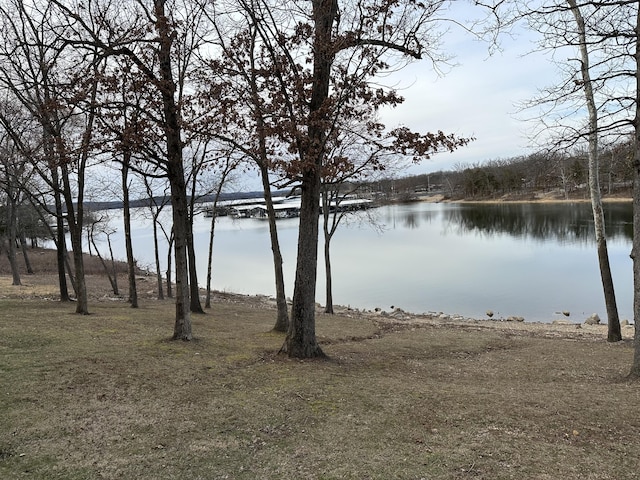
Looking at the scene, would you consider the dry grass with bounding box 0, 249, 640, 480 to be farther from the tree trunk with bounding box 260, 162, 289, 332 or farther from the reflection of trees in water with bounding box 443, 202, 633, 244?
the reflection of trees in water with bounding box 443, 202, 633, 244

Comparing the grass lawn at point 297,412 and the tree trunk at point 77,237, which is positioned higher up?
the tree trunk at point 77,237

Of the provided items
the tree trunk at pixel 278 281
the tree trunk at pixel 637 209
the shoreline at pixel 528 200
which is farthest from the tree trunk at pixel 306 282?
the shoreline at pixel 528 200

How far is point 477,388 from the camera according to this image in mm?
5738

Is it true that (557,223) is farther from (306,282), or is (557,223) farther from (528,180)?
(306,282)

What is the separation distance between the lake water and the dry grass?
11.7 metres

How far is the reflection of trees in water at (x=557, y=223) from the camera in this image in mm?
35250

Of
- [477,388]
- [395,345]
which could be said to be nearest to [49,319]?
[395,345]

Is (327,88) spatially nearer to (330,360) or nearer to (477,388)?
(330,360)

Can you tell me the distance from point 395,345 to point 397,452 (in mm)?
5749

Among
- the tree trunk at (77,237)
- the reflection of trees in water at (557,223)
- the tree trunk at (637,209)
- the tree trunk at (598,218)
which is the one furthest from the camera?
the reflection of trees in water at (557,223)

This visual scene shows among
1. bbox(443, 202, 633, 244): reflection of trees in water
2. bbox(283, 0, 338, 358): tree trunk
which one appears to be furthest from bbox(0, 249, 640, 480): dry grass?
bbox(443, 202, 633, 244): reflection of trees in water

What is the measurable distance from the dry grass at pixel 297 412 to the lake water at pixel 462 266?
11.7m

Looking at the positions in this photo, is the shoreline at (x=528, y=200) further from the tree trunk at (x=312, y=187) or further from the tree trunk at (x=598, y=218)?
the tree trunk at (x=312, y=187)

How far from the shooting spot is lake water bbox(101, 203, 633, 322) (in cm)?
1955
